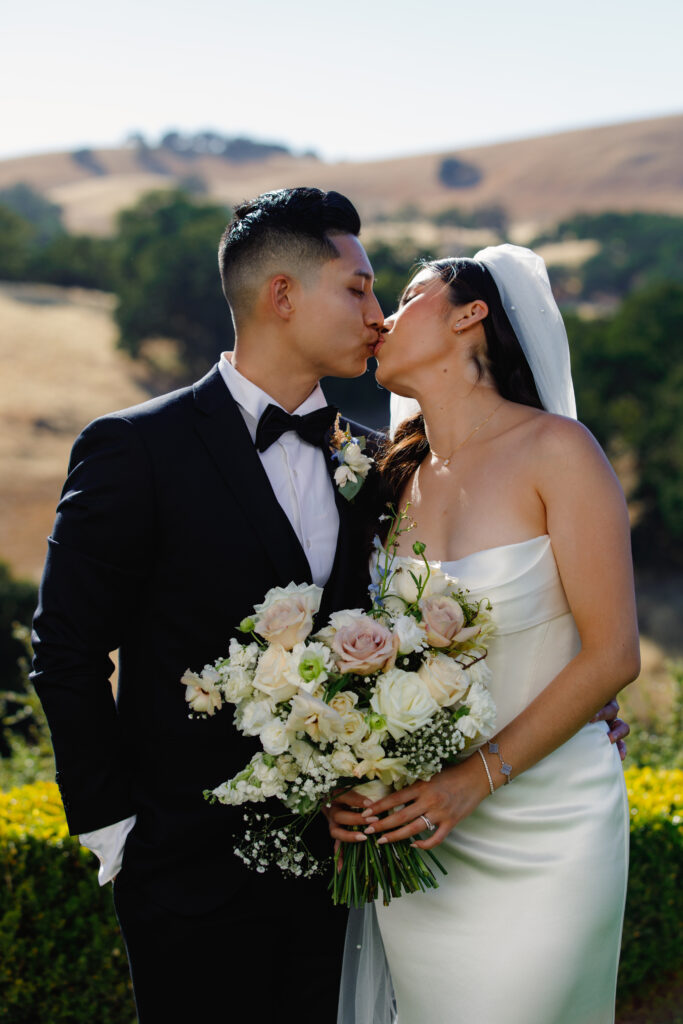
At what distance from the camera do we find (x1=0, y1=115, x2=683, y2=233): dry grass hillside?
84.9 metres

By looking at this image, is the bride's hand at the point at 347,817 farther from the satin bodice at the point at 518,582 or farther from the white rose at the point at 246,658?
the satin bodice at the point at 518,582

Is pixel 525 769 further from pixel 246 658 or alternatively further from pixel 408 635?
pixel 246 658

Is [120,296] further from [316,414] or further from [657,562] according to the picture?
[316,414]

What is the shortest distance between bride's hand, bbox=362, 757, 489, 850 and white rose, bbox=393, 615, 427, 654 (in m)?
0.41

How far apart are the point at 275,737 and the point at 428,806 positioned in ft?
1.66

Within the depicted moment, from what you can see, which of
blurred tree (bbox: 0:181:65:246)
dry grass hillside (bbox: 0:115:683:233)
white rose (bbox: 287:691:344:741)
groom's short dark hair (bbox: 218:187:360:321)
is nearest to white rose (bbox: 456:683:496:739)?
white rose (bbox: 287:691:344:741)

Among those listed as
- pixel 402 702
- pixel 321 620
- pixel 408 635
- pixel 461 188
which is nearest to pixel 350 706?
pixel 402 702

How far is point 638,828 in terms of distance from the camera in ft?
14.9

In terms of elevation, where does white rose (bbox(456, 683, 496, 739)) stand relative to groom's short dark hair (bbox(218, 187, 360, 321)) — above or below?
below

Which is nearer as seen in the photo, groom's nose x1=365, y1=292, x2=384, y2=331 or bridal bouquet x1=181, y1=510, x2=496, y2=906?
bridal bouquet x1=181, y1=510, x2=496, y2=906

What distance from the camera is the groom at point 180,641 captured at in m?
2.90

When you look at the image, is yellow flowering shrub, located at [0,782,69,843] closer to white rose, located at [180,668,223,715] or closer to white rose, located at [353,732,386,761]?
white rose, located at [180,668,223,715]

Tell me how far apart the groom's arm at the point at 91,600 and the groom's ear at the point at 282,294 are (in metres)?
0.67

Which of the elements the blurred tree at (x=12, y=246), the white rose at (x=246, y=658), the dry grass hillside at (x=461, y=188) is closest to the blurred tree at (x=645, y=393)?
the white rose at (x=246, y=658)
